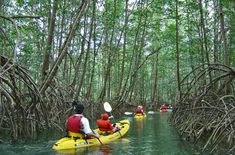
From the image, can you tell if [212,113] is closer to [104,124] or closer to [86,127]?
[86,127]

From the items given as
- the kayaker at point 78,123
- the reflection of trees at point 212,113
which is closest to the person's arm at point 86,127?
the kayaker at point 78,123

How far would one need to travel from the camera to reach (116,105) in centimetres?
1952

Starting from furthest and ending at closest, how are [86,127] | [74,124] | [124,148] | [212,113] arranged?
[124,148] < [86,127] < [74,124] < [212,113]

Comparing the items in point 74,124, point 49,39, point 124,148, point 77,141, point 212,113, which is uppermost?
point 49,39

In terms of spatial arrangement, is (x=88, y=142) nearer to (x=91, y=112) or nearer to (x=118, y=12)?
(x=91, y=112)

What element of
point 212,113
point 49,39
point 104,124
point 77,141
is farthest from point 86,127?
point 49,39

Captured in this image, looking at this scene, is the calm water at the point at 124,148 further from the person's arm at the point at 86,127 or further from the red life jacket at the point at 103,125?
the red life jacket at the point at 103,125

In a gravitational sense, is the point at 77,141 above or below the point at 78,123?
below

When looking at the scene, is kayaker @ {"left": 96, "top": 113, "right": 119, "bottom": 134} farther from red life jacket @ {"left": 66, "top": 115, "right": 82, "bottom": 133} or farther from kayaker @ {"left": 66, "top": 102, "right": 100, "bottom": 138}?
red life jacket @ {"left": 66, "top": 115, "right": 82, "bottom": 133}

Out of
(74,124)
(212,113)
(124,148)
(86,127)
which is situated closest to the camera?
(212,113)

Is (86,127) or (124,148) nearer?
(86,127)

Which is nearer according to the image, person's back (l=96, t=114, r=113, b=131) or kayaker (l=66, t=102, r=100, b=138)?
kayaker (l=66, t=102, r=100, b=138)

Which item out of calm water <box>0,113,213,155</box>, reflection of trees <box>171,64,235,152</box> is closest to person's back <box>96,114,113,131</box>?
calm water <box>0,113,213,155</box>

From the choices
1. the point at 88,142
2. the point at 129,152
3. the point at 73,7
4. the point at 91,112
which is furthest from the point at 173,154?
the point at 73,7
